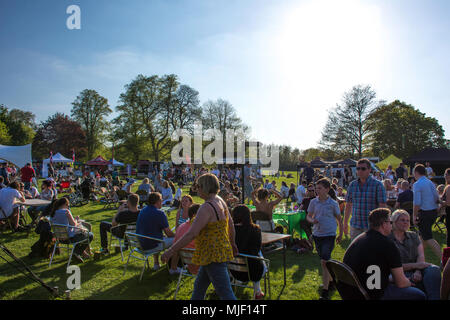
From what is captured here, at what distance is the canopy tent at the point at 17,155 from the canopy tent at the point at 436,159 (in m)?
26.2

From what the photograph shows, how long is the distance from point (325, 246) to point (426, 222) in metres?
2.74

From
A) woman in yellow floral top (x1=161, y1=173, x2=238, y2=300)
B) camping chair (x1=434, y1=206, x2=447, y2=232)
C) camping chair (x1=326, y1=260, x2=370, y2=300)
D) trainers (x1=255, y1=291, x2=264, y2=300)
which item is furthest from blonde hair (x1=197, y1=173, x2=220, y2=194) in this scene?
camping chair (x1=434, y1=206, x2=447, y2=232)

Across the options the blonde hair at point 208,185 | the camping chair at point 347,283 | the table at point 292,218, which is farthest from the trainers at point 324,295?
the table at point 292,218

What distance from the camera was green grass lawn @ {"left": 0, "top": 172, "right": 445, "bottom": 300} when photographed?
4141mm

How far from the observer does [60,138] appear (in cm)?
4794

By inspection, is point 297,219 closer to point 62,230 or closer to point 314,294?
point 314,294

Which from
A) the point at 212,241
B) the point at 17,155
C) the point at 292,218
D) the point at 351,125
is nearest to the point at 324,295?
the point at 212,241

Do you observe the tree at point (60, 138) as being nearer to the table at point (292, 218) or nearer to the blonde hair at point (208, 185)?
the table at point (292, 218)

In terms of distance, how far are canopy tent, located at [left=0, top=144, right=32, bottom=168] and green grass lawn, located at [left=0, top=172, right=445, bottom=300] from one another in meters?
12.0

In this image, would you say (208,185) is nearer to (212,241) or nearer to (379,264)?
(212,241)

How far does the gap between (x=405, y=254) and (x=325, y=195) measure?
1.19 m

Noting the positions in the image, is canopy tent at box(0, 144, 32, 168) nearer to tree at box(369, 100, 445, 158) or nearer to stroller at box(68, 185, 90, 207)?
stroller at box(68, 185, 90, 207)

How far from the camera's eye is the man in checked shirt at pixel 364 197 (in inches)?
157
